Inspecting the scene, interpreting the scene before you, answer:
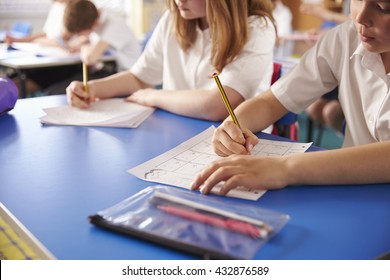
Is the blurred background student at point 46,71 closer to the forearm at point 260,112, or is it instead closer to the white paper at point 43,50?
the white paper at point 43,50

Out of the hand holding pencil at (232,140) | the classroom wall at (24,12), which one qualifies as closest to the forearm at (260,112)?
the hand holding pencil at (232,140)

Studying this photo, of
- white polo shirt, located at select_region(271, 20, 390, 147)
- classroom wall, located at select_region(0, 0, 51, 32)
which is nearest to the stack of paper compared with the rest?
white polo shirt, located at select_region(271, 20, 390, 147)

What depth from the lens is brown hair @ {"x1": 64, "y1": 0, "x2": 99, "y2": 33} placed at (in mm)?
2846

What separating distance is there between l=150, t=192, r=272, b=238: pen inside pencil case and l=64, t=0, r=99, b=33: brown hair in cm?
242

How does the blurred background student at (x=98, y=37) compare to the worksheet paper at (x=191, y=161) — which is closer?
the worksheet paper at (x=191, y=161)

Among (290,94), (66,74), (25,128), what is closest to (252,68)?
(290,94)

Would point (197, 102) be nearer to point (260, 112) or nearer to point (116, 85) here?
point (260, 112)

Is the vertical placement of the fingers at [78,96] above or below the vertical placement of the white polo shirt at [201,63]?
below

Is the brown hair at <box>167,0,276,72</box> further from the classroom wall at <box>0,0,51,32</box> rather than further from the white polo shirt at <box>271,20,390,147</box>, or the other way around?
the classroom wall at <box>0,0,51,32</box>

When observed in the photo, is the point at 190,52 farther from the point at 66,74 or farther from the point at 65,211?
the point at 66,74

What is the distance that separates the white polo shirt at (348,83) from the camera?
1.05 meters

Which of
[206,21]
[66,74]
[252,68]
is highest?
[206,21]

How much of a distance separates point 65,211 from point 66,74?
2.62 m
